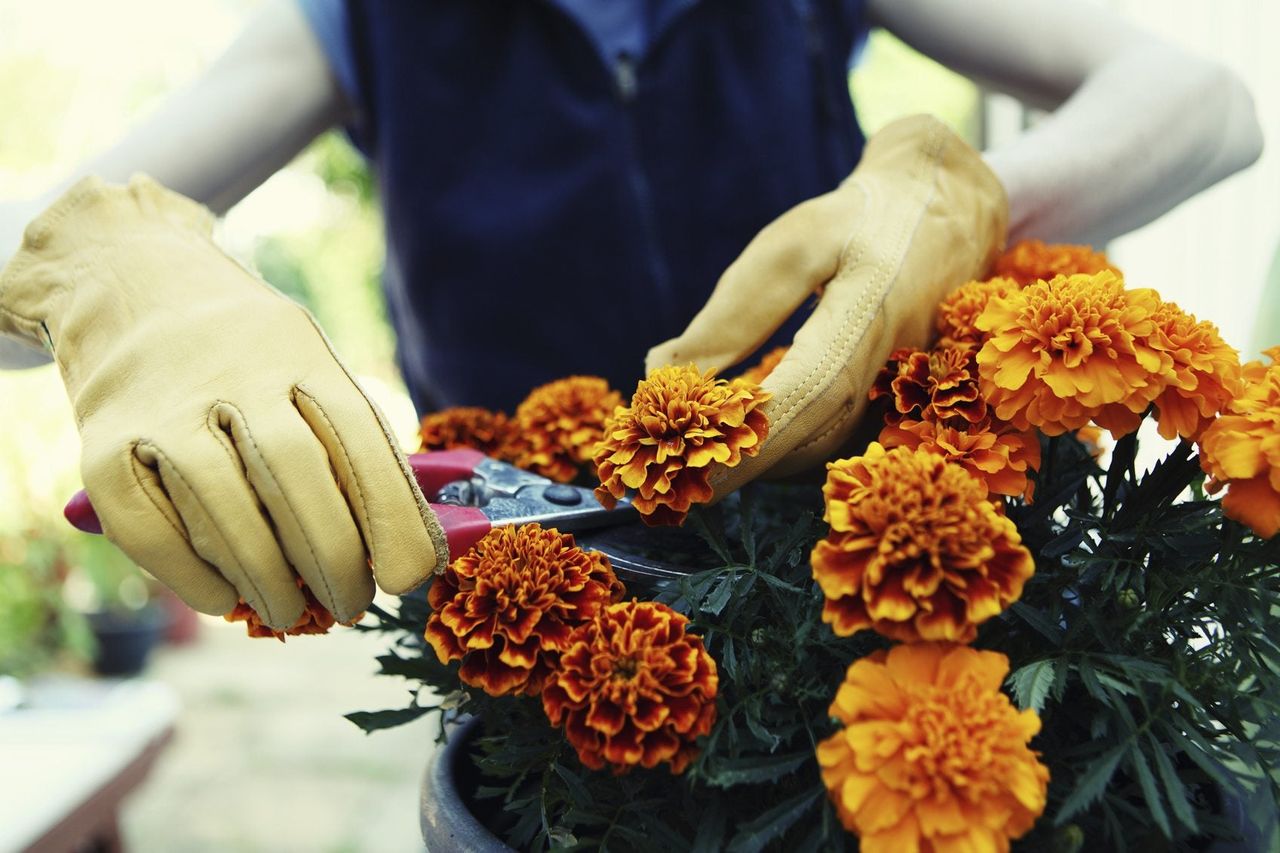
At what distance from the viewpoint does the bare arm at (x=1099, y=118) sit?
2.06 ft

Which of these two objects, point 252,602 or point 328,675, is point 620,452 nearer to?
point 252,602

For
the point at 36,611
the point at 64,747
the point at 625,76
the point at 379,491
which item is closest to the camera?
the point at 379,491

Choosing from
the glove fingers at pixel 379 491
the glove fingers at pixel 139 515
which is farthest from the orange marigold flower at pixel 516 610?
the glove fingers at pixel 139 515

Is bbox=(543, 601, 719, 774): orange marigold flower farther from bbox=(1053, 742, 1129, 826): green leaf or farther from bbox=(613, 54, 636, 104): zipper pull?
bbox=(613, 54, 636, 104): zipper pull

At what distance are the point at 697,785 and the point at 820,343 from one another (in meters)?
0.21

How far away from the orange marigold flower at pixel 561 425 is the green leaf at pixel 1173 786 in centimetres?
32

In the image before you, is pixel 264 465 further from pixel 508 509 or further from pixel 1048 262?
pixel 1048 262

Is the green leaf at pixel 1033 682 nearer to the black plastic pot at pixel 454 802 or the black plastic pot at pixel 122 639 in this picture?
the black plastic pot at pixel 454 802

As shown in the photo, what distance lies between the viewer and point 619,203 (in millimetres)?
821

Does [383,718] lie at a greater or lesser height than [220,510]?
lesser

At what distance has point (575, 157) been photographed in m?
0.82

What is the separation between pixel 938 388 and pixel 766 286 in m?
0.12

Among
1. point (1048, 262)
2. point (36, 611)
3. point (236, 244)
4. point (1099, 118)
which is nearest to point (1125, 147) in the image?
point (1099, 118)

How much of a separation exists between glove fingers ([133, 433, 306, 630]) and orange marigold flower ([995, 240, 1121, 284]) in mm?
→ 420
